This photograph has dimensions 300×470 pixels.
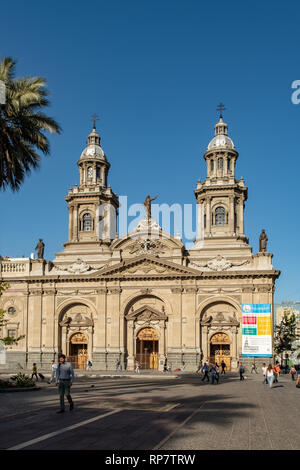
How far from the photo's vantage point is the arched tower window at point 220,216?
63000mm

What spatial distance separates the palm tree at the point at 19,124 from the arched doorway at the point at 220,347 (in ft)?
112

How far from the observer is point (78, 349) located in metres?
59.7

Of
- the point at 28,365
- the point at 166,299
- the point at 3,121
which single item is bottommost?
the point at 28,365

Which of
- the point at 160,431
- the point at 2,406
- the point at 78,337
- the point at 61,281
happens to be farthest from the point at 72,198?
the point at 160,431

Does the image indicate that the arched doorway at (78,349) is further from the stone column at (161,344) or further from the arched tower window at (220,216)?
the arched tower window at (220,216)

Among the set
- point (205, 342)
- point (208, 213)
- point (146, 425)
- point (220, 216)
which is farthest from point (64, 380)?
point (220, 216)

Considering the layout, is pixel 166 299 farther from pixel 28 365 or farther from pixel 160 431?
pixel 160 431

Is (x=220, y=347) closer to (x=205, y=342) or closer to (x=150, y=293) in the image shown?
(x=205, y=342)

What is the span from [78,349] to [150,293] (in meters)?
10.7

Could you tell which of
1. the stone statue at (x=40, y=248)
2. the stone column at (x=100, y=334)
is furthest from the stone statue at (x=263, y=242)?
the stone statue at (x=40, y=248)

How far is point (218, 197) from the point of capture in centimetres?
6331

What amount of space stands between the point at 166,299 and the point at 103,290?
281 inches

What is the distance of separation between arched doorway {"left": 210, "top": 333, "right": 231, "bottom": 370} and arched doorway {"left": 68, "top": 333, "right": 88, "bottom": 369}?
14.2 metres

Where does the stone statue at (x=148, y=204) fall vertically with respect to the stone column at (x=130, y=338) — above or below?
above
